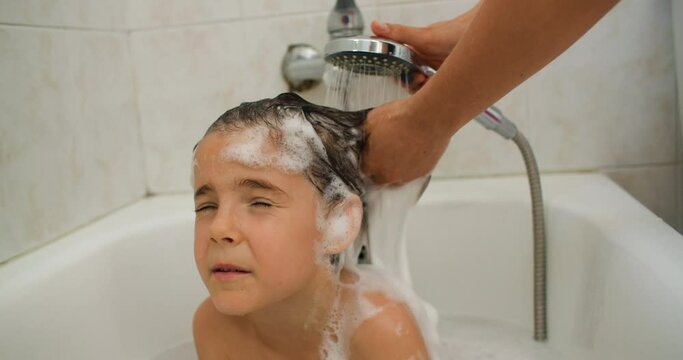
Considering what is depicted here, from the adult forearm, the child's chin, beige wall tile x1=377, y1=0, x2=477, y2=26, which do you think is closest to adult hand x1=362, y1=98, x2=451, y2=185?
the adult forearm

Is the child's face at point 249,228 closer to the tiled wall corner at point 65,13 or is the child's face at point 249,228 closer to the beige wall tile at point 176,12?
the tiled wall corner at point 65,13

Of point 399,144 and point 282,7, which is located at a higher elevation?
point 282,7

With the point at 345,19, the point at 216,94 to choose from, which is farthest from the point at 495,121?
the point at 216,94

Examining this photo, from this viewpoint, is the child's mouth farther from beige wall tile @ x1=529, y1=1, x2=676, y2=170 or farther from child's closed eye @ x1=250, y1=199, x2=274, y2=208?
beige wall tile @ x1=529, y1=1, x2=676, y2=170

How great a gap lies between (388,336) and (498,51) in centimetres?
36

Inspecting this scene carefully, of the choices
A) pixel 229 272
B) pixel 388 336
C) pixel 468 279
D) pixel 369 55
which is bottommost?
pixel 468 279

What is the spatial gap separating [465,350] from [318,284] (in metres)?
0.44

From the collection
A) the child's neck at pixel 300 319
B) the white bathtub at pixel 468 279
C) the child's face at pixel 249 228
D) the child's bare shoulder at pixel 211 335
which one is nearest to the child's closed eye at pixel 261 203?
the child's face at pixel 249 228

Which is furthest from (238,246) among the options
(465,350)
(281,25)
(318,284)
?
(281,25)

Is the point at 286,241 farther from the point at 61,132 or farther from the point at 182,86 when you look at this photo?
the point at 182,86

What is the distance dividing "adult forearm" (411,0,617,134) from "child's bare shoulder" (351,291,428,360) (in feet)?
0.81

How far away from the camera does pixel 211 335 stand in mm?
785

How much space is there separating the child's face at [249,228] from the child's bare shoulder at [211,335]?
0.18m

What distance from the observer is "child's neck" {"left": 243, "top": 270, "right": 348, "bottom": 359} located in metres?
0.71
